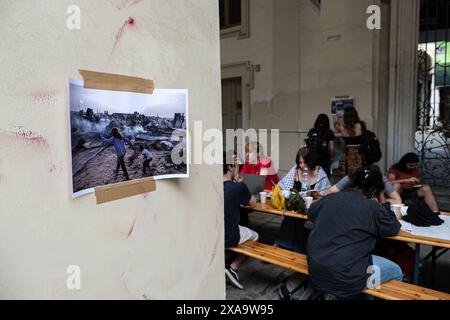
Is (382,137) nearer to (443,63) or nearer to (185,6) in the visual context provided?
(443,63)

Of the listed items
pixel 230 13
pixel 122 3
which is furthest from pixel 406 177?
pixel 230 13

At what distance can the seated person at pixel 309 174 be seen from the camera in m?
4.42

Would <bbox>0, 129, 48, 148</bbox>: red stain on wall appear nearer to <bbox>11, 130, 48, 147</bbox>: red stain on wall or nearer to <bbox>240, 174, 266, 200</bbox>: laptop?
<bbox>11, 130, 48, 147</bbox>: red stain on wall

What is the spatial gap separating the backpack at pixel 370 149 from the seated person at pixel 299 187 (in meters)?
1.63

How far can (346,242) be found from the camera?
2689 mm

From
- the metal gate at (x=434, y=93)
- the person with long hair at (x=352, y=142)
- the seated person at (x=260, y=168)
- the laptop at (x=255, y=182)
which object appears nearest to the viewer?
the laptop at (x=255, y=182)

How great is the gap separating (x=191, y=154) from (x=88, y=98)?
27.4 inches

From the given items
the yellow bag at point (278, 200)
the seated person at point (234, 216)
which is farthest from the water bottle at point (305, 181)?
the seated person at point (234, 216)

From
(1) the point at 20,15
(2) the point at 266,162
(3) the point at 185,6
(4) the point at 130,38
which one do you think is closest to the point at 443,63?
(2) the point at 266,162

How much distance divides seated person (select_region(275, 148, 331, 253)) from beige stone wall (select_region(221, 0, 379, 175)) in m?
3.15

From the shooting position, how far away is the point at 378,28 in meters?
6.89

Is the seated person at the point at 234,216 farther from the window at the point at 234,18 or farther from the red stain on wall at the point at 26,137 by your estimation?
the window at the point at 234,18

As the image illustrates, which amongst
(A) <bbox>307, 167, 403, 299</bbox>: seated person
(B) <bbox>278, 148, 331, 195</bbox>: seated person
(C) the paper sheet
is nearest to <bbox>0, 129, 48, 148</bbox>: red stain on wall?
(A) <bbox>307, 167, 403, 299</bbox>: seated person

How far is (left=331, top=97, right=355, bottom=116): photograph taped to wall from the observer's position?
727 cm
